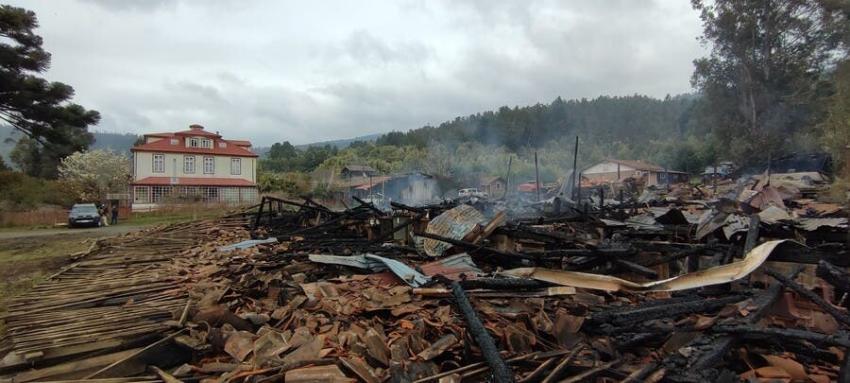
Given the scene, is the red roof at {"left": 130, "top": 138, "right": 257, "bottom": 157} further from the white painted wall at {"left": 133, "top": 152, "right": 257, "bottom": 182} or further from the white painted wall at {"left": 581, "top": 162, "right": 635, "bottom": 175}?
the white painted wall at {"left": 581, "top": 162, "right": 635, "bottom": 175}

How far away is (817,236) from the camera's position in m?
5.54

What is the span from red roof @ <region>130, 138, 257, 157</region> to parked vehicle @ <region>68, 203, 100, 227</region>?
14215 mm

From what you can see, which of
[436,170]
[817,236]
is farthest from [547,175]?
[817,236]

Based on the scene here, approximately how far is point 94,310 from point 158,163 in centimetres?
3469

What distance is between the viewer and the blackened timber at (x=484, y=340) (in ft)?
8.80

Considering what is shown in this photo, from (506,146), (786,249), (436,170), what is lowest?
(786,249)

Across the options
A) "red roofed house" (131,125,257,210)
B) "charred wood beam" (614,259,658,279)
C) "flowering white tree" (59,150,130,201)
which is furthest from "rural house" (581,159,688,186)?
"flowering white tree" (59,150,130,201)

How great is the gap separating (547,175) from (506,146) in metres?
6.94

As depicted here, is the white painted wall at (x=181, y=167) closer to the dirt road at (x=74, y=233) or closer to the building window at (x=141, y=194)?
the building window at (x=141, y=194)

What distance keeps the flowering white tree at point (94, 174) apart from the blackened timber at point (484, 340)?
120ft

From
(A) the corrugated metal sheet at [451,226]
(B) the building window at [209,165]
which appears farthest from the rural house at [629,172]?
(B) the building window at [209,165]

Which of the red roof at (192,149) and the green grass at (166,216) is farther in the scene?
the red roof at (192,149)

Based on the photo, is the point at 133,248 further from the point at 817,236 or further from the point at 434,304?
the point at 817,236

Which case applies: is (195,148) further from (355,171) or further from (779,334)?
(779,334)
